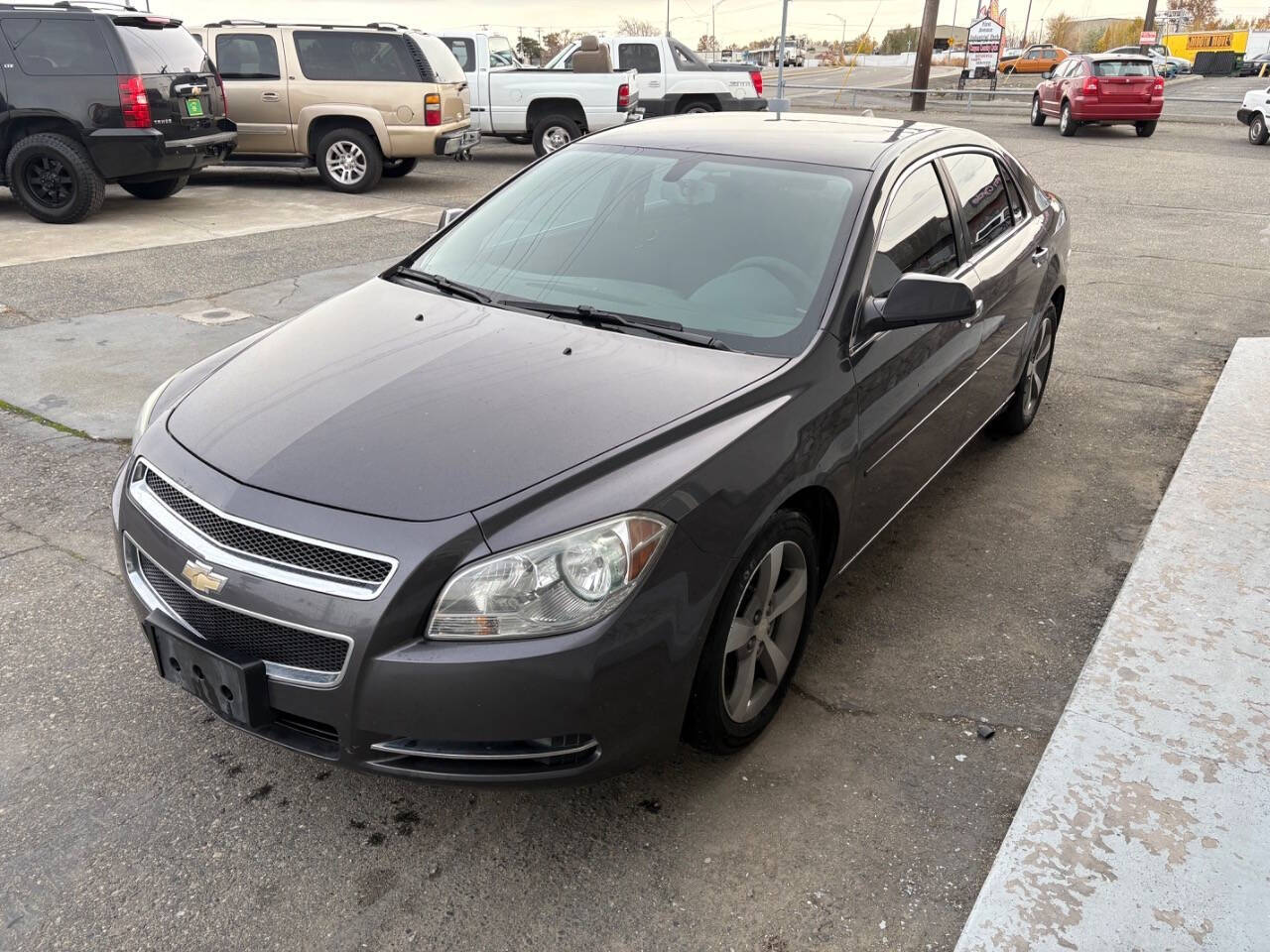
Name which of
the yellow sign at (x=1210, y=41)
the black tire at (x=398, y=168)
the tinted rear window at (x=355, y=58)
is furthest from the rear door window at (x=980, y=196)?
the yellow sign at (x=1210, y=41)

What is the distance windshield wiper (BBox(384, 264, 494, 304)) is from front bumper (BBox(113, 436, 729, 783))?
49.1 inches

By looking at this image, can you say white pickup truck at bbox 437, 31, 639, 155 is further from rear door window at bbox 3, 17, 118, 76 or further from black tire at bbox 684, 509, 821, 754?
black tire at bbox 684, 509, 821, 754

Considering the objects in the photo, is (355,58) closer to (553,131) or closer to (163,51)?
(163,51)

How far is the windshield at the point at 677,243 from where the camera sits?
321 centimetres

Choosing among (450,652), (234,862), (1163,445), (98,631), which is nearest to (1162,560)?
(1163,445)

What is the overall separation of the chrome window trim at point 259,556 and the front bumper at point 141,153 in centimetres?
849

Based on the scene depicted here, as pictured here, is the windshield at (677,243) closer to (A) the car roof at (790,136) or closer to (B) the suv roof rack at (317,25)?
(A) the car roof at (790,136)

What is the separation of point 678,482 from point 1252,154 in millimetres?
19973

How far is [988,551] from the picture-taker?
419 centimetres

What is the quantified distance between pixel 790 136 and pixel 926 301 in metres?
1.10

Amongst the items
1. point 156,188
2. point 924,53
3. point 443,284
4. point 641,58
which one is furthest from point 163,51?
point 924,53

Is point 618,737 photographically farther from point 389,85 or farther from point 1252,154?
point 1252,154

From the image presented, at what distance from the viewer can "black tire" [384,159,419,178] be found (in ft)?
45.2

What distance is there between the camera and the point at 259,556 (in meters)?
2.36
